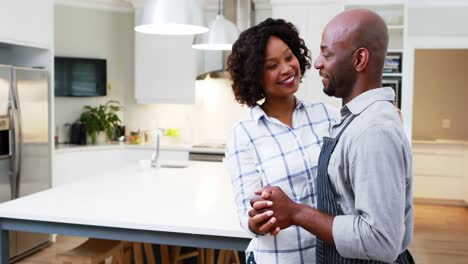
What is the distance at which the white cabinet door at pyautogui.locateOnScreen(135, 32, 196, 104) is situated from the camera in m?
5.89

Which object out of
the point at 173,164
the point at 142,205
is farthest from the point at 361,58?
the point at 173,164

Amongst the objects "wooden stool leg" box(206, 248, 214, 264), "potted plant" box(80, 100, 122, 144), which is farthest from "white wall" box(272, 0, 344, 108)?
"wooden stool leg" box(206, 248, 214, 264)

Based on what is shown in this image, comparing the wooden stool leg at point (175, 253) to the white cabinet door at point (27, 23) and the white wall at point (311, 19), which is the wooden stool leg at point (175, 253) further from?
the white wall at point (311, 19)

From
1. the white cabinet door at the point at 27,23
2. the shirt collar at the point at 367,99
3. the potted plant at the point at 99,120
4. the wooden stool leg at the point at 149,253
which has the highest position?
the white cabinet door at the point at 27,23

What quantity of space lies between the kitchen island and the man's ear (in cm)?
123

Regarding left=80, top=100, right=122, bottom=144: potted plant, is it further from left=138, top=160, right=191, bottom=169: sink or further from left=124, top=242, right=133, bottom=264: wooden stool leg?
left=124, top=242, right=133, bottom=264: wooden stool leg

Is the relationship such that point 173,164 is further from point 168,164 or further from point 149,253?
point 149,253

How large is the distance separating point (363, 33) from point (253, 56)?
0.53 metres

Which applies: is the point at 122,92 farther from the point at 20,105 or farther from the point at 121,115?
the point at 20,105

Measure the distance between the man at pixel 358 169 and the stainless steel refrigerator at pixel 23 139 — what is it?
3.70 meters

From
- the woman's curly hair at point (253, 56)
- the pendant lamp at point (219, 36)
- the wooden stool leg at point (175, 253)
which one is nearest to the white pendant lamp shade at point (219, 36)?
the pendant lamp at point (219, 36)

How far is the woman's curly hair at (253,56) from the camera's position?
1520mm

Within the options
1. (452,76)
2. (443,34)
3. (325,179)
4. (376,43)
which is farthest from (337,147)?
(452,76)

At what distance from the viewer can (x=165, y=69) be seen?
596 centimetres
